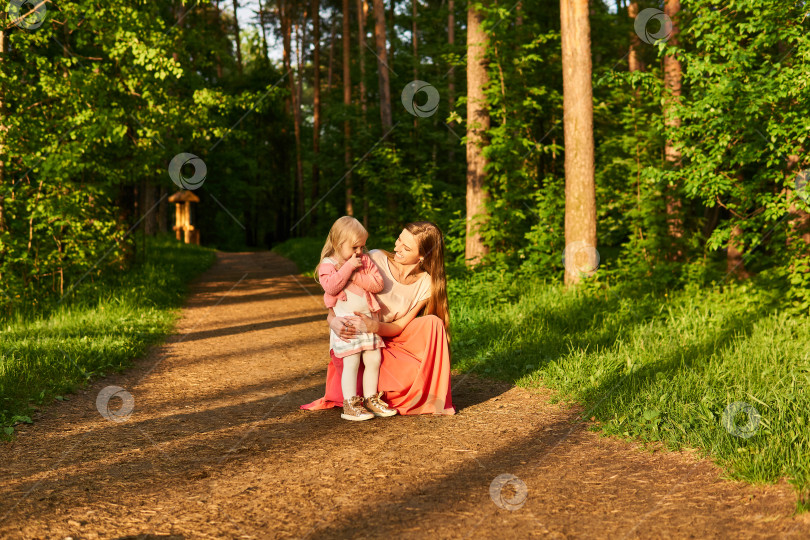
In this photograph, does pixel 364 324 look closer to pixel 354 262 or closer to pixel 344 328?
pixel 344 328

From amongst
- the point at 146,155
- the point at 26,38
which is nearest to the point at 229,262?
the point at 146,155

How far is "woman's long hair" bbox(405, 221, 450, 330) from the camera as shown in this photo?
538 cm

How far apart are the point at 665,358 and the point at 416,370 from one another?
2.65 metres

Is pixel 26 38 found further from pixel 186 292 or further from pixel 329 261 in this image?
pixel 329 261

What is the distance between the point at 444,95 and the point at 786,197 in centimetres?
1358

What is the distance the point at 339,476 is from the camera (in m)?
3.85

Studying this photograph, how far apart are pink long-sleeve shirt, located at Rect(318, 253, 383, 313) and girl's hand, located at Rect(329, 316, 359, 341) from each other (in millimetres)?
155
